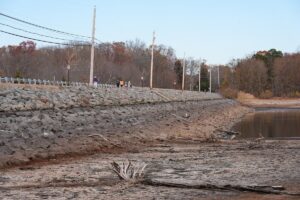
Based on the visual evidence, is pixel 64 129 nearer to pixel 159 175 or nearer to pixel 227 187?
pixel 159 175

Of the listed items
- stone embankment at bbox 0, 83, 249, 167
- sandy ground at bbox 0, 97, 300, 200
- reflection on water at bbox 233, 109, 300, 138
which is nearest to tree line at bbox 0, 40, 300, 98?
reflection on water at bbox 233, 109, 300, 138

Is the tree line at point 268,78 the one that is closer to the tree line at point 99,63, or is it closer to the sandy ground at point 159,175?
the tree line at point 99,63

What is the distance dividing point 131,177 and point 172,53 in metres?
133

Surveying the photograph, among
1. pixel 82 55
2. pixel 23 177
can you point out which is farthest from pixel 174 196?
pixel 82 55

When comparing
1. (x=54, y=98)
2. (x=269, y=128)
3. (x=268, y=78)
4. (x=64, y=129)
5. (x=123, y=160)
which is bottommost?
(x=269, y=128)

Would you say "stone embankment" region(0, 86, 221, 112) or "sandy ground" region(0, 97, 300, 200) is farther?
"stone embankment" region(0, 86, 221, 112)

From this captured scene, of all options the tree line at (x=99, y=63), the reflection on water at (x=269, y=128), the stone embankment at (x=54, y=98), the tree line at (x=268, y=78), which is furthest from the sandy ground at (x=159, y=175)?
the tree line at (x=268, y=78)

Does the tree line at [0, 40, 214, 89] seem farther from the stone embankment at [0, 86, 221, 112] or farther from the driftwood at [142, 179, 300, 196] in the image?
the driftwood at [142, 179, 300, 196]

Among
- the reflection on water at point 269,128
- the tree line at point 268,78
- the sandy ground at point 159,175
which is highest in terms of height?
the tree line at point 268,78

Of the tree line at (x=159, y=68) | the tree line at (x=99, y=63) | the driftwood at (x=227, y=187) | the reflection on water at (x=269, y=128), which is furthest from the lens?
the tree line at (x=159, y=68)

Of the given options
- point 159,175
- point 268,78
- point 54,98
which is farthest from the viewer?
point 268,78

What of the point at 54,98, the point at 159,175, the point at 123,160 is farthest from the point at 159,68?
the point at 159,175

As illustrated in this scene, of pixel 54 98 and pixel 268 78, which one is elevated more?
pixel 268 78

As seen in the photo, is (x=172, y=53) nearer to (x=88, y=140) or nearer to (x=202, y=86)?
(x=202, y=86)
